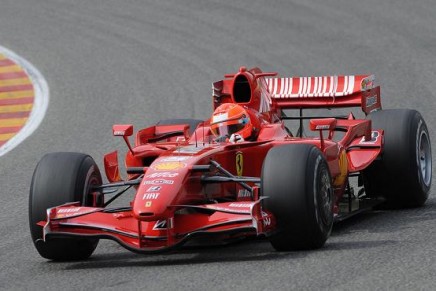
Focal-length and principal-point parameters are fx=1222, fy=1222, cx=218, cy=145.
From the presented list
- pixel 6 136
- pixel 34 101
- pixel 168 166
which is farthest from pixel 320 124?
pixel 34 101

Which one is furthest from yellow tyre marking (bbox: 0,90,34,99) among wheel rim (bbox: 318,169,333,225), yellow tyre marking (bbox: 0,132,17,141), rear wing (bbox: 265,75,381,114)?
wheel rim (bbox: 318,169,333,225)

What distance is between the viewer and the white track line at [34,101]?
52.8 feet

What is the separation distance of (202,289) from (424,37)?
44.4 ft

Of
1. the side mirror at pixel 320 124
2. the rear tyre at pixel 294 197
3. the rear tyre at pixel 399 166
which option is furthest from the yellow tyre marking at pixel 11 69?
the rear tyre at pixel 294 197

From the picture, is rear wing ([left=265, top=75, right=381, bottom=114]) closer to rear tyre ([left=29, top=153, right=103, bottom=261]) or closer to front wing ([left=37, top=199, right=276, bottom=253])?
rear tyre ([left=29, top=153, right=103, bottom=261])

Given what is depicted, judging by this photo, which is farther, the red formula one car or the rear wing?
the rear wing

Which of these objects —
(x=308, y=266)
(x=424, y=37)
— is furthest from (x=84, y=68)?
(x=308, y=266)

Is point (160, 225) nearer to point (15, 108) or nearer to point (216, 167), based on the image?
→ point (216, 167)

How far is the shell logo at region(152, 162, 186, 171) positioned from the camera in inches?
377

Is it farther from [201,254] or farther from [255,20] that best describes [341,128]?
[255,20]

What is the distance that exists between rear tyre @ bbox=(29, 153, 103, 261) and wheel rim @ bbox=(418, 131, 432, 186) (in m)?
3.56

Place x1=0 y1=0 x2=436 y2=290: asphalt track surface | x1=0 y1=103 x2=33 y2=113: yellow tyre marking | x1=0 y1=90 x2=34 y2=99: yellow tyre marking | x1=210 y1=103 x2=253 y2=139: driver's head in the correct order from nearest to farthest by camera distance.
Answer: x1=0 y1=0 x2=436 y2=290: asphalt track surface, x1=210 y1=103 x2=253 y2=139: driver's head, x1=0 y1=103 x2=33 y2=113: yellow tyre marking, x1=0 y1=90 x2=34 y2=99: yellow tyre marking

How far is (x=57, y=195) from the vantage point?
9.73m

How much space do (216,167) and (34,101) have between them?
8.91 m
